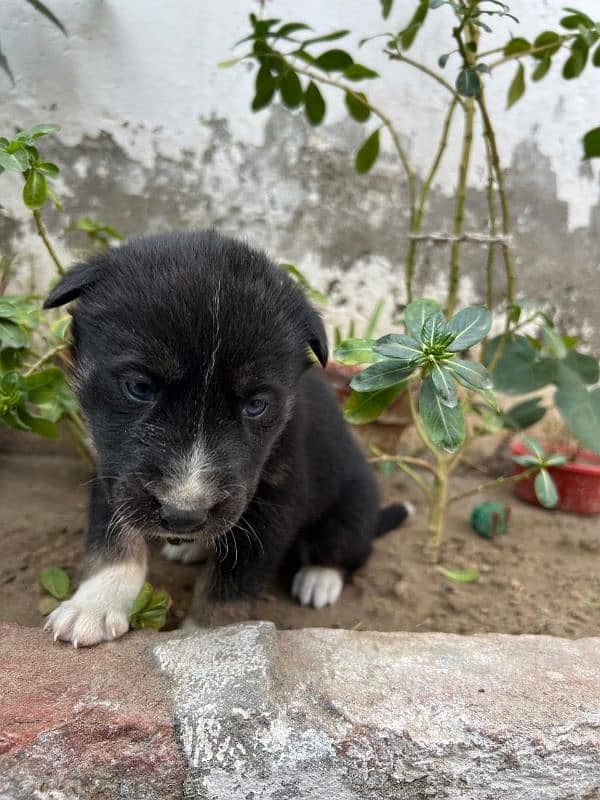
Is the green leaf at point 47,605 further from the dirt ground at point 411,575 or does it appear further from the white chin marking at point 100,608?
the white chin marking at point 100,608

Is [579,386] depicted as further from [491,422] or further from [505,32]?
[505,32]

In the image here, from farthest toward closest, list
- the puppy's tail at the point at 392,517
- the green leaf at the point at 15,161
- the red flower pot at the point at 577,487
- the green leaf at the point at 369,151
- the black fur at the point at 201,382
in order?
the red flower pot at the point at 577,487
the puppy's tail at the point at 392,517
the green leaf at the point at 369,151
the green leaf at the point at 15,161
the black fur at the point at 201,382

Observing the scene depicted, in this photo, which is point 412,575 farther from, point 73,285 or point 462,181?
point 73,285

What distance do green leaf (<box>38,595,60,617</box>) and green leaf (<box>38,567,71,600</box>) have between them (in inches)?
0.7

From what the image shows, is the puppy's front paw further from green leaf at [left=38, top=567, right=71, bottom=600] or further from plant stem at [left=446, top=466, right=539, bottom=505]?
plant stem at [left=446, top=466, right=539, bottom=505]

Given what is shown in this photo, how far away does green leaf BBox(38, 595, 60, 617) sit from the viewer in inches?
85.9

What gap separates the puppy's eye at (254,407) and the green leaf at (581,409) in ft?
5.49

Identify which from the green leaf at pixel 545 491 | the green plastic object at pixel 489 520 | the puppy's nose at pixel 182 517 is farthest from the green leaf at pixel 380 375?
the green plastic object at pixel 489 520

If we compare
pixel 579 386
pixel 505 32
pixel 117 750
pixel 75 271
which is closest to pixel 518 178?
pixel 505 32

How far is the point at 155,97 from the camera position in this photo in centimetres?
394

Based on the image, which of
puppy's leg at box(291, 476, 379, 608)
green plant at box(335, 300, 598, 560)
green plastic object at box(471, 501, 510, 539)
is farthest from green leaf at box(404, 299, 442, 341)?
green plastic object at box(471, 501, 510, 539)

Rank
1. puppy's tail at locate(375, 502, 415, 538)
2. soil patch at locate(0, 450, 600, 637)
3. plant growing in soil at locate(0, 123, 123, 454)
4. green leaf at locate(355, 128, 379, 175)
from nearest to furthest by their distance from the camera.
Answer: plant growing in soil at locate(0, 123, 123, 454) → soil patch at locate(0, 450, 600, 637) → green leaf at locate(355, 128, 379, 175) → puppy's tail at locate(375, 502, 415, 538)

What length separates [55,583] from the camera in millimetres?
2242

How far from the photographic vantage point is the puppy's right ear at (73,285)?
1.89m
